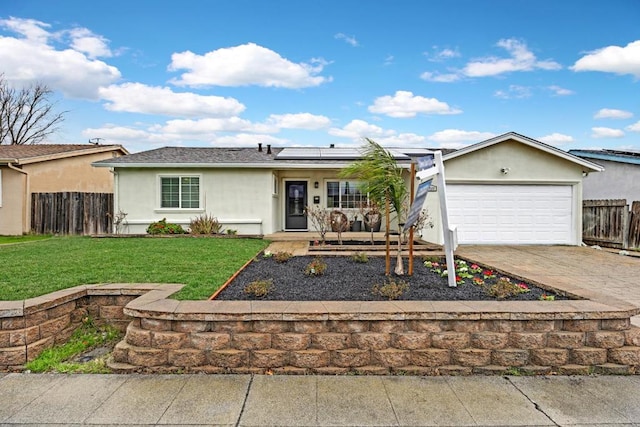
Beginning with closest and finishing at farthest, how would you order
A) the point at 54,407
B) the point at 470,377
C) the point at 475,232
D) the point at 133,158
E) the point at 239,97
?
1. the point at 54,407
2. the point at 470,377
3. the point at 475,232
4. the point at 133,158
5. the point at 239,97

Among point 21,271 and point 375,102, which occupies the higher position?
Answer: point 375,102

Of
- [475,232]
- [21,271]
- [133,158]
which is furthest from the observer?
[133,158]

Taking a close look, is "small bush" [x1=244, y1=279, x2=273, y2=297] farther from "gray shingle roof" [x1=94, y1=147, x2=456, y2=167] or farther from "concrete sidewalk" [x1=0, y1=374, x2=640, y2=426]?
"gray shingle roof" [x1=94, y1=147, x2=456, y2=167]

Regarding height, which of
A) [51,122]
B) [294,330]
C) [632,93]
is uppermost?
[51,122]

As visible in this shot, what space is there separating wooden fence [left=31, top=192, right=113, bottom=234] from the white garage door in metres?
12.2

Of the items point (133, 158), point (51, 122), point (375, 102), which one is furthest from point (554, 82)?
point (51, 122)

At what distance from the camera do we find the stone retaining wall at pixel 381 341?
3783mm

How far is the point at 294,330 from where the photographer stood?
3.85 m

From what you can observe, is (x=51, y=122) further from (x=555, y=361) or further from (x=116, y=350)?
(x=555, y=361)

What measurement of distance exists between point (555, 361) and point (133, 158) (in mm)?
13580

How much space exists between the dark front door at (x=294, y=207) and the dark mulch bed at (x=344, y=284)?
7752 mm

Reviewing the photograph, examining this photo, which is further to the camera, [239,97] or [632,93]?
[239,97]

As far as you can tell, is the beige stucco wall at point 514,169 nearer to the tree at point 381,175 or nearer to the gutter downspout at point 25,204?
the tree at point 381,175

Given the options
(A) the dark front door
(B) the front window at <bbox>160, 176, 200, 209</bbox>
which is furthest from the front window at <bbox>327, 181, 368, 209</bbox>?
(B) the front window at <bbox>160, 176, 200, 209</bbox>
